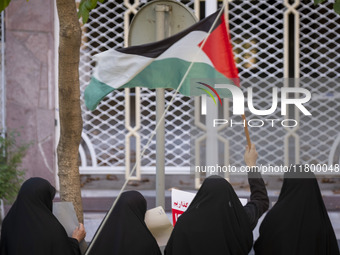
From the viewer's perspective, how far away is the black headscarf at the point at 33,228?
4250mm

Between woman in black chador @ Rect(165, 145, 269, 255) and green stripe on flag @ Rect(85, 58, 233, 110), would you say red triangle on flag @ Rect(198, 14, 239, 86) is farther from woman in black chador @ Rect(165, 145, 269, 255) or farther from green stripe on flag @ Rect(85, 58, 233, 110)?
woman in black chador @ Rect(165, 145, 269, 255)

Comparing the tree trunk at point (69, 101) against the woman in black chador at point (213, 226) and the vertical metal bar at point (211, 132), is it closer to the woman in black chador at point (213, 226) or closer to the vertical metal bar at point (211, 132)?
the woman in black chador at point (213, 226)

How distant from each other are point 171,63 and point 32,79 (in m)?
3.36

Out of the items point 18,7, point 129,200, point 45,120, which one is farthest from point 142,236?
point 18,7

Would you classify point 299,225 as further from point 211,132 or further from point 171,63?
point 211,132

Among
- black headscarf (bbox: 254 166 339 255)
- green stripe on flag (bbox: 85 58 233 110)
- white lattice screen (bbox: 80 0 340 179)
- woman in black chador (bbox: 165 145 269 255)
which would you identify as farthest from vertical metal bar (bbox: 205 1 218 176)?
woman in black chador (bbox: 165 145 269 255)

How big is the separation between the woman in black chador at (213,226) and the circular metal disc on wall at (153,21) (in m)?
1.73

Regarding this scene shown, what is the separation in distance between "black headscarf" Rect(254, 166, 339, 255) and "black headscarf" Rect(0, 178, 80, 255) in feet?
4.51

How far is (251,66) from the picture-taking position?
848cm

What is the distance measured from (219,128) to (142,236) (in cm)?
450

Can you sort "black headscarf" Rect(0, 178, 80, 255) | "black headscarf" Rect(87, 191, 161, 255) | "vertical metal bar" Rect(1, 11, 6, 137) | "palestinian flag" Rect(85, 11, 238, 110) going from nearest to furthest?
"black headscarf" Rect(87, 191, 161, 255), "black headscarf" Rect(0, 178, 80, 255), "palestinian flag" Rect(85, 11, 238, 110), "vertical metal bar" Rect(1, 11, 6, 137)

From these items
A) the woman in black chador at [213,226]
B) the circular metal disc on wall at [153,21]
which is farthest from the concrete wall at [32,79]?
the woman in black chador at [213,226]

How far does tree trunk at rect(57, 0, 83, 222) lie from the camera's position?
498 cm

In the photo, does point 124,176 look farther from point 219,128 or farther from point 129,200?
point 129,200
